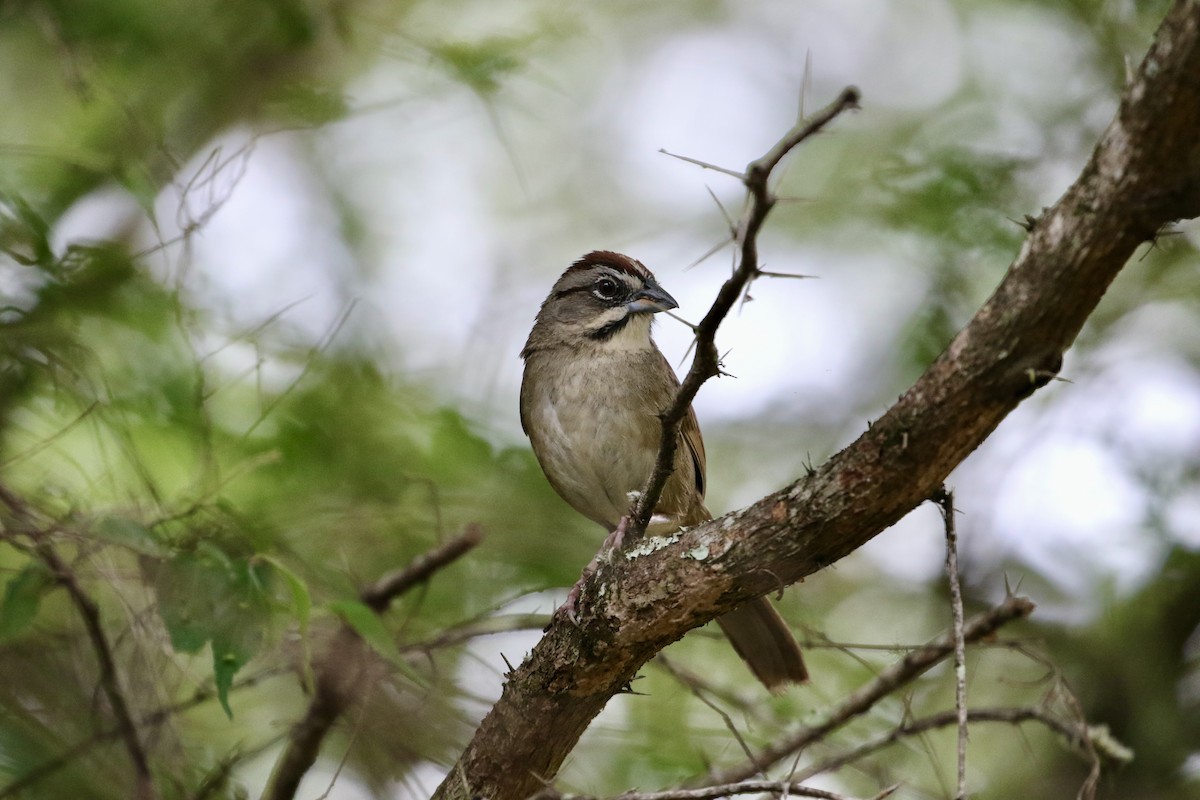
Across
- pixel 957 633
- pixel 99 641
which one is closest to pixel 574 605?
pixel 957 633

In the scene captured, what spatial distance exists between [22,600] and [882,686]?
2.93m

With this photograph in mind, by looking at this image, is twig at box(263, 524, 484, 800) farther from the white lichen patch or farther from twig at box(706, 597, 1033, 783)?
twig at box(706, 597, 1033, 783)

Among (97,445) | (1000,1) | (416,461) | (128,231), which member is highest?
(1000,1)

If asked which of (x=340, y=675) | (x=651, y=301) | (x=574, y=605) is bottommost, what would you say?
(x=574, y=605)

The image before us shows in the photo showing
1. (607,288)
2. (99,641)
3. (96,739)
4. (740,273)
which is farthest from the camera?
(607,288)

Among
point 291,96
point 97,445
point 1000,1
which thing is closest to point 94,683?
point 97,445

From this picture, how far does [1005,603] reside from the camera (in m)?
3.97

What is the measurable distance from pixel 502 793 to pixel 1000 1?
19.6 ft

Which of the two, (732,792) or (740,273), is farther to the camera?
(732,792)

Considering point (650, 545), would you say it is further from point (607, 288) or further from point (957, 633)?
point (607, 288)

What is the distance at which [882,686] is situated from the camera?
4406 mm

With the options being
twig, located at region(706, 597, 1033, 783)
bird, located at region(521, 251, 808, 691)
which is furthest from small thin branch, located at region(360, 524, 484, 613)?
twig, located at region(706, 597, 1033, 783)

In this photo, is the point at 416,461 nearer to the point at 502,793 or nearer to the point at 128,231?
the point at 128,231

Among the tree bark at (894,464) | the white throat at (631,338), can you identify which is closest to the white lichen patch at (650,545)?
the tree bark at (894,464)
